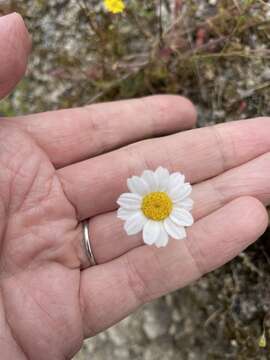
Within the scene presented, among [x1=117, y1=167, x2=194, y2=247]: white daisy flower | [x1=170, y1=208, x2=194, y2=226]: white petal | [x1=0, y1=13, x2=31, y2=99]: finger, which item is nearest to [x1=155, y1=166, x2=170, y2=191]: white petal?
[x1=117, y1=167, x2=194, y2=247]: white daisy flower

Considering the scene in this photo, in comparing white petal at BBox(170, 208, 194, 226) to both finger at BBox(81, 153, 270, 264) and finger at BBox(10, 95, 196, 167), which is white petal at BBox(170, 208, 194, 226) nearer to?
finger at BBox(81, 153, 270, 264)

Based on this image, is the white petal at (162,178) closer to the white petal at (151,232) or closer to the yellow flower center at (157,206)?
the yellow flower center at (157,206)

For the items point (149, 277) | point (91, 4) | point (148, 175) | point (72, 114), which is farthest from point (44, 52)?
point (149, 277)

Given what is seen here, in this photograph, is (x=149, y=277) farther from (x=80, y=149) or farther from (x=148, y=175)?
(x=80, y=149)

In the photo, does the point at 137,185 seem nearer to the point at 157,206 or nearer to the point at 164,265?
the point at 157,206

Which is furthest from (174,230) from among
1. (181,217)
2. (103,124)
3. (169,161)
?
(103,124)

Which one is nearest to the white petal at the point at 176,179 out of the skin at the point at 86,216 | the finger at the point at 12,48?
the skin at the point at 86,216
